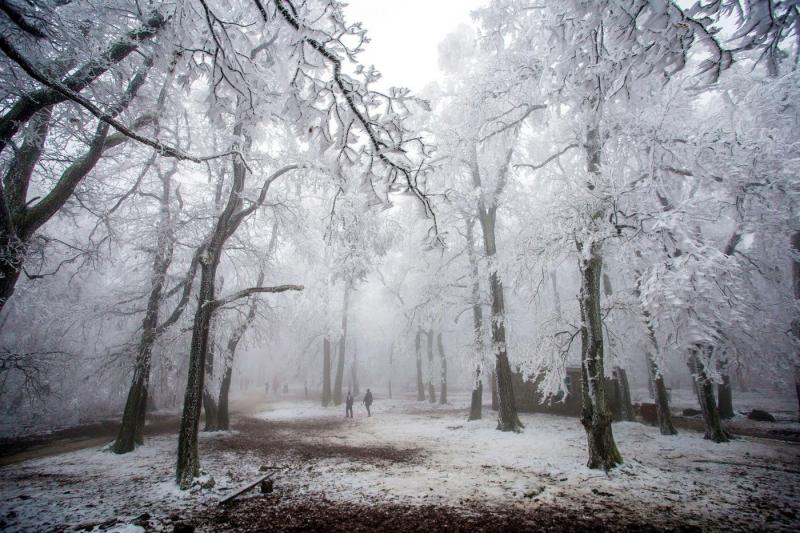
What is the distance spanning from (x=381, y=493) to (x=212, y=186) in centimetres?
1154

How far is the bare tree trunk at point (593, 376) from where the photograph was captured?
697 cm

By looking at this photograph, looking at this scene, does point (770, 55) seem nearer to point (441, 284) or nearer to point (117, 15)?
point (117, 15)

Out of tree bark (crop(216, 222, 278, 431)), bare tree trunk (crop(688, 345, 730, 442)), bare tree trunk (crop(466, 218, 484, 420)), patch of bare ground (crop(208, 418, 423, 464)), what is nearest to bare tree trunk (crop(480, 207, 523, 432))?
bare tree trunk (crop(466, 218, 484, 420))

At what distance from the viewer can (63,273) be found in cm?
1722

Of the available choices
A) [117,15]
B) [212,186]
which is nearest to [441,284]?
[212,186]

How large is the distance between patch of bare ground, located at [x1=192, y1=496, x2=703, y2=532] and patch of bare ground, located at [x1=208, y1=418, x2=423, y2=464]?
3130mm

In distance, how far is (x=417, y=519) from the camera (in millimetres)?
4961

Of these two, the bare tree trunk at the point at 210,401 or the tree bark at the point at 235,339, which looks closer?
the tree bark at the point at 235,339

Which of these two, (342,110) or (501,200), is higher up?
(501,200)

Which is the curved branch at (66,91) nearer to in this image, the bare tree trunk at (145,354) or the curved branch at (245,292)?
the curved branch at (245,292)

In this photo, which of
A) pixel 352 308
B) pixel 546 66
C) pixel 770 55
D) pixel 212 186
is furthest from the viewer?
pixel 352 308

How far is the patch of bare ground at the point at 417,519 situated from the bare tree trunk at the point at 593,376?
83.4 inches

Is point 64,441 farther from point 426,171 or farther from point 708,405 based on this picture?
point 708,405

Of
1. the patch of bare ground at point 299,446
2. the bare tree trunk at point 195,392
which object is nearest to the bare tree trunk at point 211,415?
the patch of bare ground at point 299,446
